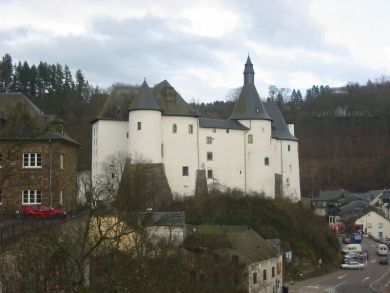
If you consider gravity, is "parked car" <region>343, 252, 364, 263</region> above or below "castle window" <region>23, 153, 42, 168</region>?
below

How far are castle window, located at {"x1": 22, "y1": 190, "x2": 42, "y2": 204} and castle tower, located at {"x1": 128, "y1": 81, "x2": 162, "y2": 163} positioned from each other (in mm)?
14342

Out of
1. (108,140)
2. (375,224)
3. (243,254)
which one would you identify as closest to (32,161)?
(243,254)

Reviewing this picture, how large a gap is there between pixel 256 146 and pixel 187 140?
5.89 metres

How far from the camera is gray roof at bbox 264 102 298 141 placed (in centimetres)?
5381

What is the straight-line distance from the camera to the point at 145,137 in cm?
4434

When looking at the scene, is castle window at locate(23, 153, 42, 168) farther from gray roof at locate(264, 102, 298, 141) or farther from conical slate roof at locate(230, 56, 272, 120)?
gray roof at locate(264, 102, 298, 141)

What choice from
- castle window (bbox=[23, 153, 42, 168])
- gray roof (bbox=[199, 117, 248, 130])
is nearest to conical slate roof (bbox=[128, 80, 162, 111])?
gray roof (bbox=[199, 117, 248, 130])

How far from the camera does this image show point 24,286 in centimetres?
1015

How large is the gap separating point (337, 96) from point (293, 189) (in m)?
71.8

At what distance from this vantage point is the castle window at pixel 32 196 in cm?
3008

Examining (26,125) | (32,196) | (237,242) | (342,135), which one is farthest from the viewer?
(342,135)

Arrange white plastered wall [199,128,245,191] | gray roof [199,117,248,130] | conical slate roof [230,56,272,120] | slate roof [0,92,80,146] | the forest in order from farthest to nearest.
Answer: the forest < conical slate roof [230,56,272,120] < gray roof [199,117,248,130] < white plastered wall [199,128,245,191] < slate roof [0,92,80,146]

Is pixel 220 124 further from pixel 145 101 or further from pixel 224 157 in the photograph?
pixel 145 101

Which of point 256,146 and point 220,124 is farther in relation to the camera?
point 256,146
